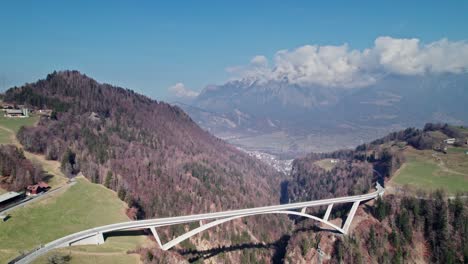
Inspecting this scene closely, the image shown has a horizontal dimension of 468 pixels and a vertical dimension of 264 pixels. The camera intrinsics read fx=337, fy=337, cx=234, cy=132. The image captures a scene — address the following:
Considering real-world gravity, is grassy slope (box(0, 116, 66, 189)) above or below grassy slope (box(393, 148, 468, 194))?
above

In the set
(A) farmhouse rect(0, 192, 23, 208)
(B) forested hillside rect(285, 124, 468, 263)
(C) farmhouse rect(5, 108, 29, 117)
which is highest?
(C) farmhouse rect(5, 108, 29, 117)

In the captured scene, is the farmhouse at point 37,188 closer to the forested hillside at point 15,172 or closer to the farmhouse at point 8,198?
the forested hillside at point 15,172

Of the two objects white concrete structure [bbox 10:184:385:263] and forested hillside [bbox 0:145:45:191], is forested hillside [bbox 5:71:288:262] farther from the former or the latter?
forested hillside [bbox 0:145:45:191]

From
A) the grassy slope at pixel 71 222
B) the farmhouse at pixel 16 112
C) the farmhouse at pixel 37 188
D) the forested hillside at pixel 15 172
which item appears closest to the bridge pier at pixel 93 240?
the grassy slope at pixel 71 222

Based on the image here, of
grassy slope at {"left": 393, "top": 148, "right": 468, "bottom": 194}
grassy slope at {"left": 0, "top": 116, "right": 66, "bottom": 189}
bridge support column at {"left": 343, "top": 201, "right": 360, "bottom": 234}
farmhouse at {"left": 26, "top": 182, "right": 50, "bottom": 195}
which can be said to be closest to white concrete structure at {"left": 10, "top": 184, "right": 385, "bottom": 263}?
bridge support column at {"left": 343, "top": 201, "right": 360, "bottom": 234}

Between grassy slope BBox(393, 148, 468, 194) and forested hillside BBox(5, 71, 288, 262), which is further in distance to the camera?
grassy slope BBox(393, 148, 468, 194)

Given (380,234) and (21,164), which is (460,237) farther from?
(21,164)
